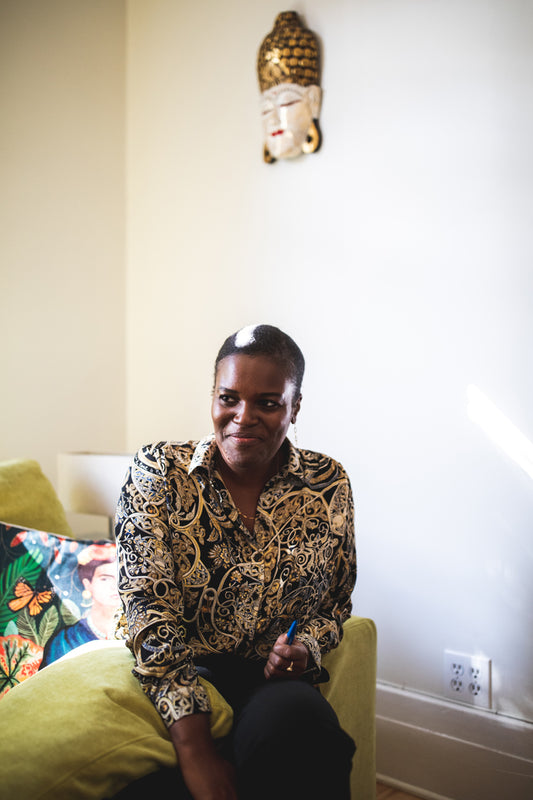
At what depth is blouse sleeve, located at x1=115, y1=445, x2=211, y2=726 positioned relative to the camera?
110 centimetres

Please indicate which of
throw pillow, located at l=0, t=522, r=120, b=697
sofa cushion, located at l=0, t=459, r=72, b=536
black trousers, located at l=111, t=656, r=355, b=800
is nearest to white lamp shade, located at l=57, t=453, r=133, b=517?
sofa cushion, located at l=0, t=459, r=72, b=536

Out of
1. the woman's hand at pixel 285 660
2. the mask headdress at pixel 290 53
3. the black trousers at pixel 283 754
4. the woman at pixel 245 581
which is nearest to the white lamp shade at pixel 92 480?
the woman at pixel 245 581

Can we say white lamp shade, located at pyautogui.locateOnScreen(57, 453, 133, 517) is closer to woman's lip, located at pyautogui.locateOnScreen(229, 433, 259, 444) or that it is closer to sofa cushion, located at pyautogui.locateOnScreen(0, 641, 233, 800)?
woman's lip, located at pyautogui.locateOnScreen(229, 433, 259, 444)

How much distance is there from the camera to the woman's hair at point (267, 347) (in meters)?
1.31

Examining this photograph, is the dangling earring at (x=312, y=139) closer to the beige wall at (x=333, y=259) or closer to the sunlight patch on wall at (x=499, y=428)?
the beige wall at (x=333, y=259)

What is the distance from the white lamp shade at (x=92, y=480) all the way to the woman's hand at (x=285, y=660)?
0.90 meters

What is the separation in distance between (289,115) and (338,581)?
141 centimetres

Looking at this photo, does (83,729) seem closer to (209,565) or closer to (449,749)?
(209,565)

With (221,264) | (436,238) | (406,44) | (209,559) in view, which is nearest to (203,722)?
(209,559)

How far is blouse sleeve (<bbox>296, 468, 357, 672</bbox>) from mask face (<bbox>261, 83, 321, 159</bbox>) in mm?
1178

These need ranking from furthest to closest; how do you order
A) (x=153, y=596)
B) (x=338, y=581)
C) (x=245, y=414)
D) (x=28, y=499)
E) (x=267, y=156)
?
(x=267, y=156) → (x=28, y=499) → (x=338, y=581) → (x=245, y=414) → (x=153, y=596)

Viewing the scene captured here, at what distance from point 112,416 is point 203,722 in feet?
5.63

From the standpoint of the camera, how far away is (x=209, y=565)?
1.23m

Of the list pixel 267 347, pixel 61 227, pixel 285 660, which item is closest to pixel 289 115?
pixel 61 227
